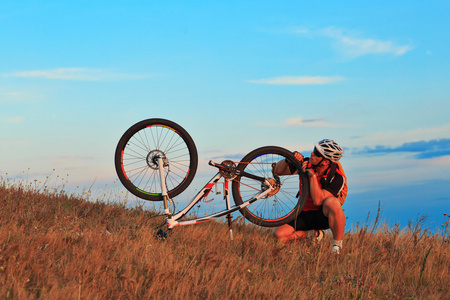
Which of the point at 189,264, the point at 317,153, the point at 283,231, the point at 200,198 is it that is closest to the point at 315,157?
the point at 317,153

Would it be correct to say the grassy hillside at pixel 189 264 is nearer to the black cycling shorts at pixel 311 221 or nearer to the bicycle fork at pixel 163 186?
the black cycling shorts at pixel 311 221

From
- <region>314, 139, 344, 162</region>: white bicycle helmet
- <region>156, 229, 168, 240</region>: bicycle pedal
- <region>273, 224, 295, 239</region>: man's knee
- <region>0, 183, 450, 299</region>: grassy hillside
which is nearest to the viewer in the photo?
<region>0, 183, 450, 299</region>: grassy hillside

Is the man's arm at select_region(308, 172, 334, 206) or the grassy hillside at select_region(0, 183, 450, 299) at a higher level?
the man's arm at select_region(308, 172, 334, 206)

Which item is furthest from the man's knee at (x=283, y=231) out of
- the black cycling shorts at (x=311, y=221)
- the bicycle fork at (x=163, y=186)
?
the bicycle fork at (x=163, y=186)

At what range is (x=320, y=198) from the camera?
8.35 m

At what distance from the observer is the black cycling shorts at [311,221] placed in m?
8.71

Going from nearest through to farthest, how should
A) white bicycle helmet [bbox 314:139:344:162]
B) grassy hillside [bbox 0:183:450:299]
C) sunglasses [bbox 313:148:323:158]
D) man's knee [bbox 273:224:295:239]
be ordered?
grassy hillside [bbox 0:183:450:299]
white bicycle helmet [bbox 314:139:344:162]
sunglasses [bbox 313:148:323:158]
man's knee [bbox 273:224:295:239]

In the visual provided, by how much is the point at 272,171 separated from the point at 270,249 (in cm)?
149

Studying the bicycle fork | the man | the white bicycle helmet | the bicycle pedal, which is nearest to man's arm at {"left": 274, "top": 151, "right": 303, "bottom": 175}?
the man

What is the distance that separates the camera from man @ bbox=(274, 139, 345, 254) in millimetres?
8281

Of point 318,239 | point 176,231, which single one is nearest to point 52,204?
point 176,231

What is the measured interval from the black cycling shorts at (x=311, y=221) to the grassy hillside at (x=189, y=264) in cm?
44

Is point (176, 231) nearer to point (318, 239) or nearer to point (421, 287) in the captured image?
point (318, 239)

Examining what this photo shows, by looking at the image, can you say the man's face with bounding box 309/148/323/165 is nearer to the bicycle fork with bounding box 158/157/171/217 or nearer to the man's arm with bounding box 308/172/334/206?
the man's arm with bounding box 308/172/334/206
